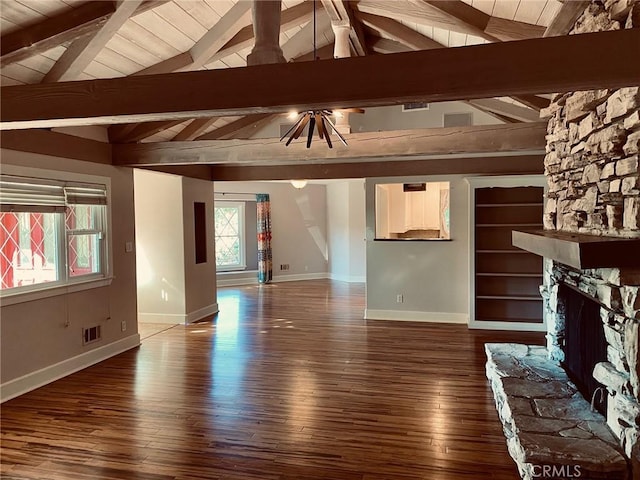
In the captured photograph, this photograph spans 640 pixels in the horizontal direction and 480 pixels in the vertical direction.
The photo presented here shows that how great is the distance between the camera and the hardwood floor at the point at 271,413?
2930 mm

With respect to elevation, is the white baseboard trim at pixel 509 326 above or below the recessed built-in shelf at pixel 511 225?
below

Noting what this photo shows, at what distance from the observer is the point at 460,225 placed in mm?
6754

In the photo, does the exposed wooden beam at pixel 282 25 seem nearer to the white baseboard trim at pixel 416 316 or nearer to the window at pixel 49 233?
the window at pixel 49 233

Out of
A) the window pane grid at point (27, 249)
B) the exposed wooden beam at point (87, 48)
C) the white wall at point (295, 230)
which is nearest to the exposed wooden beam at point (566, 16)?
the exposed wooden beam at point (87, 48)

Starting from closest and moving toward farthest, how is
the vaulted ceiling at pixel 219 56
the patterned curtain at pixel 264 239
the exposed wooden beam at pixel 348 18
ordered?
the vaulted ceiling at pixel 219 56 → the exposed wooden beam at pixel 348 18 → the patterned curtain at pixel 264 239

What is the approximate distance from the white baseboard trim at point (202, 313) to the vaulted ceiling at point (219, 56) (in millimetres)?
2830

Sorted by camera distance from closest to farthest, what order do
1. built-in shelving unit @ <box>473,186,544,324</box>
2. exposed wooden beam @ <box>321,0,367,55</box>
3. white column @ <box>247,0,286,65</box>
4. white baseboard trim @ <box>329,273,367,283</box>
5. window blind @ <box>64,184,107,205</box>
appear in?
white column @ <box>247,0,286,65</box> → exposed wooden beam @ <box>321,0,367,55</box> → window blind @ <box>64,184,107,205</box> → built-in shelving unit @ <box>473,186,544,324</box> → white baseboard trim @ <box>329,273,367,283</box>

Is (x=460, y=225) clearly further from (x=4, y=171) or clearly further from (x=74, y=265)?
(x=4, y=171)

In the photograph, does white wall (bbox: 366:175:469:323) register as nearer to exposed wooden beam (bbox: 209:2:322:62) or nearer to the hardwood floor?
the hardwood floor

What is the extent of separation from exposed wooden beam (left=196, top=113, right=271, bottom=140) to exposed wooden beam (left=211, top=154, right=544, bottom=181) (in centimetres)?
67

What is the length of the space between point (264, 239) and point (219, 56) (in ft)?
21.8

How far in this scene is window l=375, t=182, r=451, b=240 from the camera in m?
8.33

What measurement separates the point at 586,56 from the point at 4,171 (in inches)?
172

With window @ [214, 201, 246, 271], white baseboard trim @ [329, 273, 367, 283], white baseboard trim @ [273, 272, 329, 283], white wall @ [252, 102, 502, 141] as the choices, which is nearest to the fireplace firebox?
white wall @ [252, 102, 502, 141]
